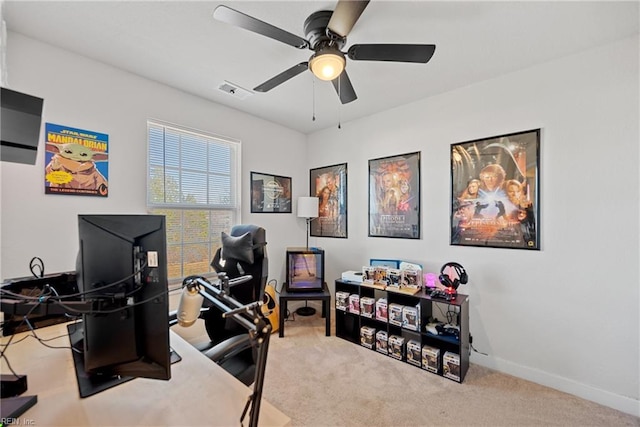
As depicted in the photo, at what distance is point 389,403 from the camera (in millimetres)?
1960

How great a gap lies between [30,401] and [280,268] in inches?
112

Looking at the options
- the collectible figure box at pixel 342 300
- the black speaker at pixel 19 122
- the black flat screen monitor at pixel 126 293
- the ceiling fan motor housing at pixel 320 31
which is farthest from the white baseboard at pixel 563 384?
the black speaker at pixel 19 122

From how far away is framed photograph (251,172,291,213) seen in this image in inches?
134

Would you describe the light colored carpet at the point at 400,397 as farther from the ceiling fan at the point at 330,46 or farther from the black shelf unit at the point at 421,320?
the ceiling fan at the point at 330,46

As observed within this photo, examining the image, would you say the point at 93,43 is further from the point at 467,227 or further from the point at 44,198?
the point at 467,227

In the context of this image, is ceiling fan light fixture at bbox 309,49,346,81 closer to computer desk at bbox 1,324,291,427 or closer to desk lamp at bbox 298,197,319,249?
computer desk at bbox 1,324,291,427

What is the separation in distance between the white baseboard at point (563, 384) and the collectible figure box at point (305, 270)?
1768mm

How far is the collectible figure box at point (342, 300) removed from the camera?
2.99 meters

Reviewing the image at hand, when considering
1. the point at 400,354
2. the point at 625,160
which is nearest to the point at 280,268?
the point at 400,354

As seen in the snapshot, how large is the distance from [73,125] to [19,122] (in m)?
1.62

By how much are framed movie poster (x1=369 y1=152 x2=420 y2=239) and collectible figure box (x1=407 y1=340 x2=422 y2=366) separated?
3.55 feet

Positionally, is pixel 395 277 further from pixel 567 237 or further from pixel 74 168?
pixel 74 168

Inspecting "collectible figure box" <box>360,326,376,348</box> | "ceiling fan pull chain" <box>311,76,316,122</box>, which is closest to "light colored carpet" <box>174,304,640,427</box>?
"collectible figure box" <box>360,326,376,348</box>

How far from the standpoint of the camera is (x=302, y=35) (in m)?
1.89
